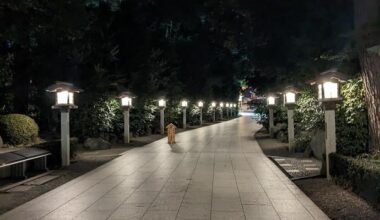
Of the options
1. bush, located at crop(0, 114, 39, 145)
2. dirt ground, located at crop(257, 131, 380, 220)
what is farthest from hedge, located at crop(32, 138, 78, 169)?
dirt ground, located at crop(257, 131, 380, 220)

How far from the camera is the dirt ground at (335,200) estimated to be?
755 cm

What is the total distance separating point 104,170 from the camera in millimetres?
13867

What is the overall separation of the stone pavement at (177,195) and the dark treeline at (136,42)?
12.8 feet

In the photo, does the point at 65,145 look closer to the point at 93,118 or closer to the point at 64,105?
the point at 64,105

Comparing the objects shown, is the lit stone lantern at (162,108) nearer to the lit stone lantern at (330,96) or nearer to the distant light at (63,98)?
the distant light at (63,98)

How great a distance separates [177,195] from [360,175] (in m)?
3.79

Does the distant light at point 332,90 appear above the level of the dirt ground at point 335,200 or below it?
above

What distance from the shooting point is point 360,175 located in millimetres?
8828

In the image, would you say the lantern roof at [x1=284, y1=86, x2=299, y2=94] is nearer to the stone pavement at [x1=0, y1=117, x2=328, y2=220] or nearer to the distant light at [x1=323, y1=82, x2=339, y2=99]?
the stone pavement at [x1=0, y1=117, x2=328, y2=220]

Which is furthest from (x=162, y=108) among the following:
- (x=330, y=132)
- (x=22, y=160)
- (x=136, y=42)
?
(x=330, y=132)

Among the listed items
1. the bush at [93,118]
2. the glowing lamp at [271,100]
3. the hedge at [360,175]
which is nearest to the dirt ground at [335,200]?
the hedge at [360,175]

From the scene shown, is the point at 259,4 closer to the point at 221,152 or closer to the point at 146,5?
the point at 221,152

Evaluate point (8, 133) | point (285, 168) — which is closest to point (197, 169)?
point (285, 168)

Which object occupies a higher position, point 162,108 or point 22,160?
point 162,108
